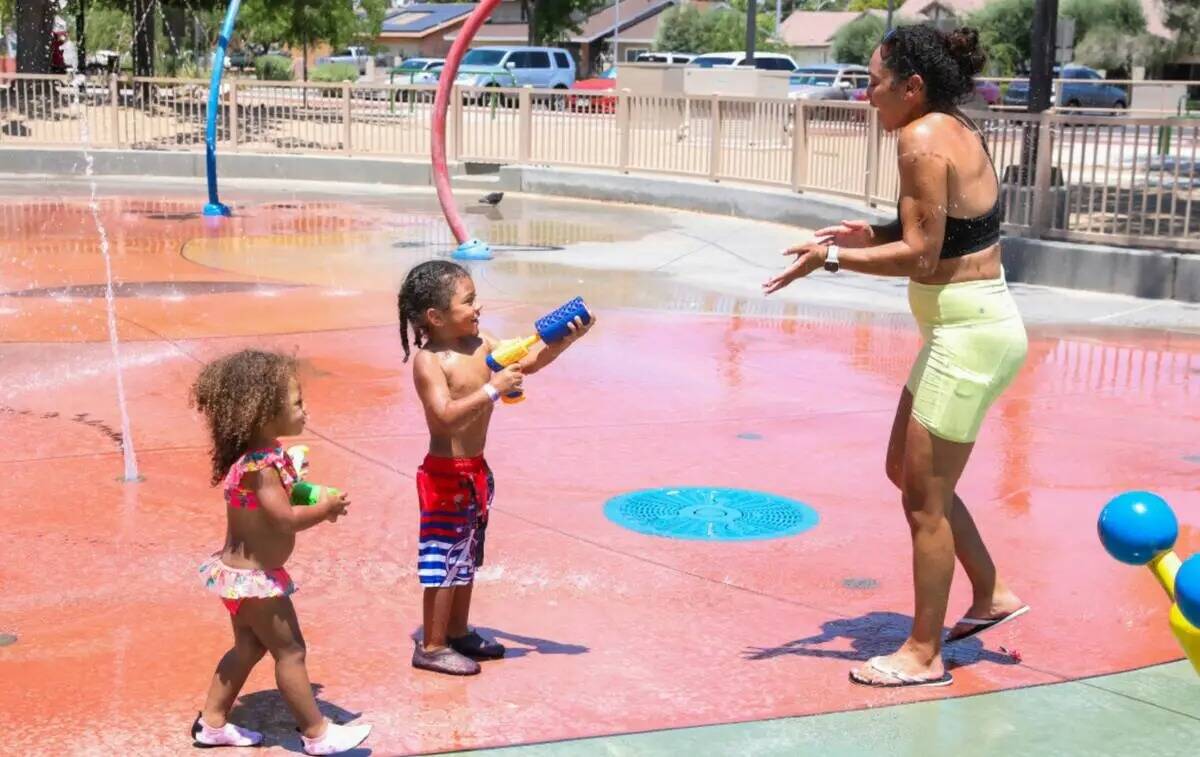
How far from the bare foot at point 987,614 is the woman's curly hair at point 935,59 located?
1.58 meters

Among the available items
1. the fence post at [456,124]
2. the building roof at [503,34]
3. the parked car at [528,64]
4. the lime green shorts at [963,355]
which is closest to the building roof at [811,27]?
the building roof at [503,34]

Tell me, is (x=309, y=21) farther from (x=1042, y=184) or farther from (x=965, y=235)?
(x=965, y=235)

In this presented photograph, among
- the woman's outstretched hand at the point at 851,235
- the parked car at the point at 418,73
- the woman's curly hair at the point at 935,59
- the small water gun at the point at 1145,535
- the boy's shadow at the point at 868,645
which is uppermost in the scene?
the parked car at the point at 418,73

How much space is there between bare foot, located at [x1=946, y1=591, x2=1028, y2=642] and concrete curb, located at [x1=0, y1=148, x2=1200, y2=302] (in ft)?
25.7

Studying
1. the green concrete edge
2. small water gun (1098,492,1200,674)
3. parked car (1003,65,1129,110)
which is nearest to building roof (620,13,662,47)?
parked car (1003,65,1129,110)

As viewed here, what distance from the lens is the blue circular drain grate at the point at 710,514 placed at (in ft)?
19.7

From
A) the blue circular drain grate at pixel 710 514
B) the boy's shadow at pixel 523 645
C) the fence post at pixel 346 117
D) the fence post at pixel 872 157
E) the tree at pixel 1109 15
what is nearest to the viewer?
the boy's shadow at pixel 523 645

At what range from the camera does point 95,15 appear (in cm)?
7994

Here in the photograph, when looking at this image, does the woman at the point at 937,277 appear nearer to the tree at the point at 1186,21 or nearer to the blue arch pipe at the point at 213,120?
the blue arch pipe at the point at 213,120

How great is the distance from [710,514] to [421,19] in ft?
330

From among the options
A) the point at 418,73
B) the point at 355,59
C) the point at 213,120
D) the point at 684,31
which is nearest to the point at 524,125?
the point at 213,120

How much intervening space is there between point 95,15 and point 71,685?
8217cm

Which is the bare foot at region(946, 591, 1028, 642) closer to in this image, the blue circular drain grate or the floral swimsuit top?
the blue circular drain grate

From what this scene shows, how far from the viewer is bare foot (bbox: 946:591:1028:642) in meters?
4.79
